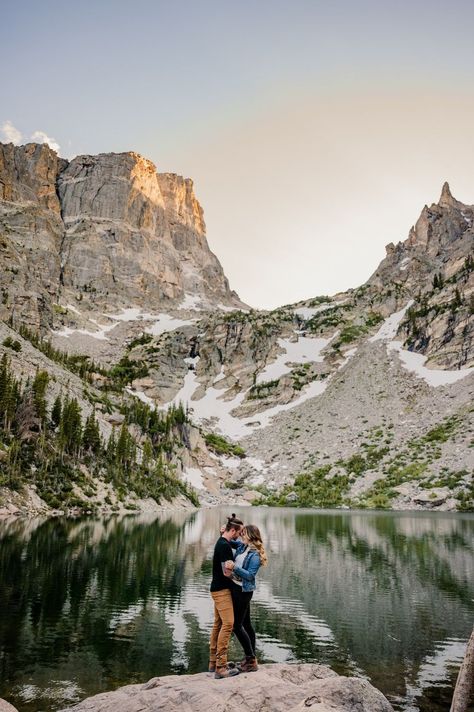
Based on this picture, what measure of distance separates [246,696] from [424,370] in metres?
153

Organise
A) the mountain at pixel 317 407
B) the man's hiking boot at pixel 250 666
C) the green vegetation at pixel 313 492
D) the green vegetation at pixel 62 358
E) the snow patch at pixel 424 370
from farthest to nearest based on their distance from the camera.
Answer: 1. the snow patch at pixel 424 370
2. the green vegetation at pixel 62 358
3. the green vegetation at pixel 313 492
4. the mountain at pixel 317 407
5. the man's hiking boot at pixel 250 666

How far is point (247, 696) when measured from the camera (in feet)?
26.5

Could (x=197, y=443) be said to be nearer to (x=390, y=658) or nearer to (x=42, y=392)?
(x=42, y=392)

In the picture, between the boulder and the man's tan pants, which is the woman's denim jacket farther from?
the boulder

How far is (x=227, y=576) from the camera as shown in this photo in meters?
10.2

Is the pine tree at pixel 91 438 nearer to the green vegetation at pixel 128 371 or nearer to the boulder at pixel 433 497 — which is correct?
the boulder at pixel 433 497

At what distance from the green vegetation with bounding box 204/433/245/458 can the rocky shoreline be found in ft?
451

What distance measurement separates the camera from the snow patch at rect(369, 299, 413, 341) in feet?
597

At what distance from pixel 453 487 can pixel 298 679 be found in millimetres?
93989

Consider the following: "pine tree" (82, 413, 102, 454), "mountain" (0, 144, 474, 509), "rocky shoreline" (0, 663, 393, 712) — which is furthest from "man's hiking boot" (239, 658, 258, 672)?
"pine tree" (82, 413, 102, 454)

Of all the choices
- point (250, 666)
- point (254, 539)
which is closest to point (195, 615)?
point (250, 666)

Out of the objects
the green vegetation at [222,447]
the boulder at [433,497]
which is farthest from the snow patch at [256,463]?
the boulder at [433,497]

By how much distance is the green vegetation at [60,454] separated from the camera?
6538 centimetres

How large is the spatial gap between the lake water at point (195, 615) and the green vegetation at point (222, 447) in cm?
10897
